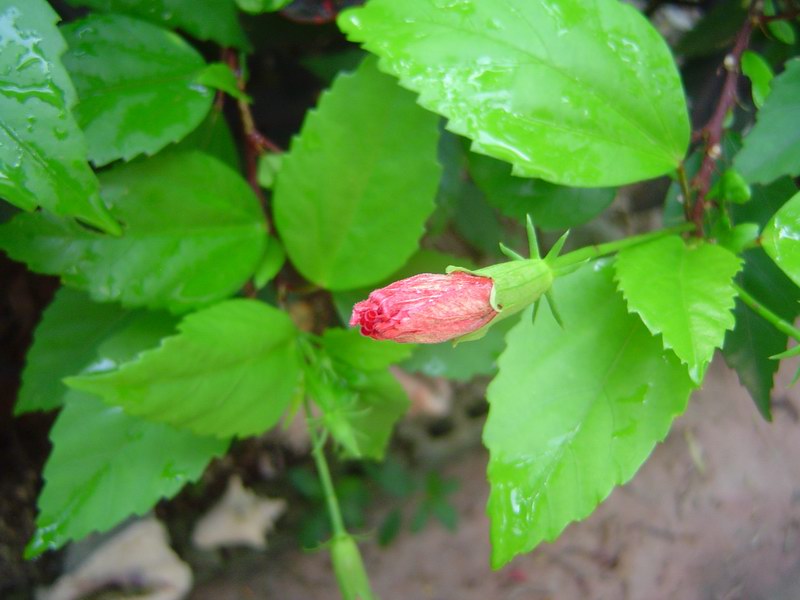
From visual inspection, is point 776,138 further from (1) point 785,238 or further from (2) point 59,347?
(2) point 59,347

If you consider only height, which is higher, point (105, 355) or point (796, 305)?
point (796, 305)

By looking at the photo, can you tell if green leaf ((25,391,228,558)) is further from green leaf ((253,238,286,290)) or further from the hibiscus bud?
the hibiscus bud

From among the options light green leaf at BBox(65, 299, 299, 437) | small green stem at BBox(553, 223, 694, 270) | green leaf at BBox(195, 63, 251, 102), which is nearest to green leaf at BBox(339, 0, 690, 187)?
small green stem at BBox(553, 223, 694, 270)

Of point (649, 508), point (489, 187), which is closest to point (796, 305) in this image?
point (489, 187)

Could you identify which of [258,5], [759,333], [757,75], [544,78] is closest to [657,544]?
[759,333]

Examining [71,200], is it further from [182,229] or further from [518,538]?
[518,538]

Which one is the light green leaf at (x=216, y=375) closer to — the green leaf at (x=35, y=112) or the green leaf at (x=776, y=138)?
the green leaf at (x=35, y=112)

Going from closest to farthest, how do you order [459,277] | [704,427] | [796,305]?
[459,277], [796,305], [704,427]
